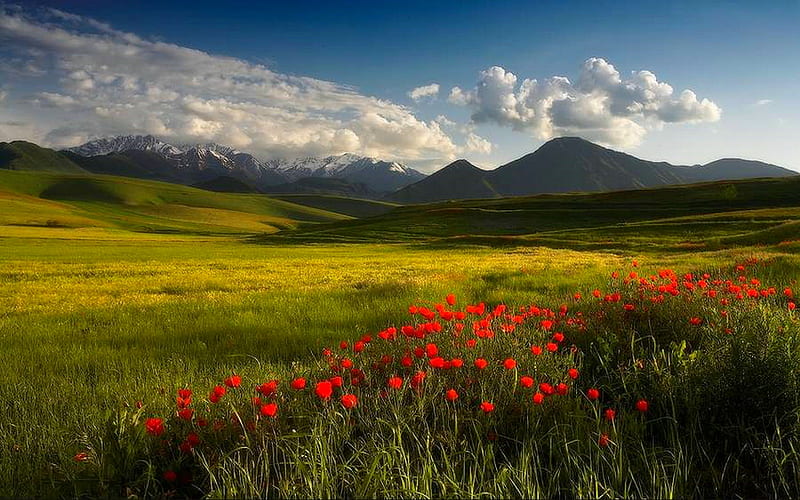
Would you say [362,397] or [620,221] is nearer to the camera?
[362,397]

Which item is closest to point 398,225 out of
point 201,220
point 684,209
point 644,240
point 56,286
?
point 644,240

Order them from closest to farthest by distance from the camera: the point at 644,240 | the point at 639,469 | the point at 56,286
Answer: the point at 639,469
the point at 56,286
the point at 644,240

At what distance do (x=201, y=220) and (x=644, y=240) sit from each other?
166 meters

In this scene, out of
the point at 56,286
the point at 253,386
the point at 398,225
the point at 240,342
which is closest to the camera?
the point at 253,386

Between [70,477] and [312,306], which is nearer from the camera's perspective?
[70,477]

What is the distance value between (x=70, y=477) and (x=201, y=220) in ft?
615

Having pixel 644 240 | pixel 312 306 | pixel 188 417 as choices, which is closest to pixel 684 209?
pixel 644 240

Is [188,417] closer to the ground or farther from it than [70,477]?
farther from it

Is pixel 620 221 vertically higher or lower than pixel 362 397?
higher

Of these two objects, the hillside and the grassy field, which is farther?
the hillside

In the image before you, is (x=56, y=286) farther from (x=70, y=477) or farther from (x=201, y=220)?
(x=201, y=220)

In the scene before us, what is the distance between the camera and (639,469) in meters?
2.90

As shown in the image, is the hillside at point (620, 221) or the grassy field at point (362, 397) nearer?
the grassy field at point (362, 397)

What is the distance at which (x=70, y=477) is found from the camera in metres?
2.93
